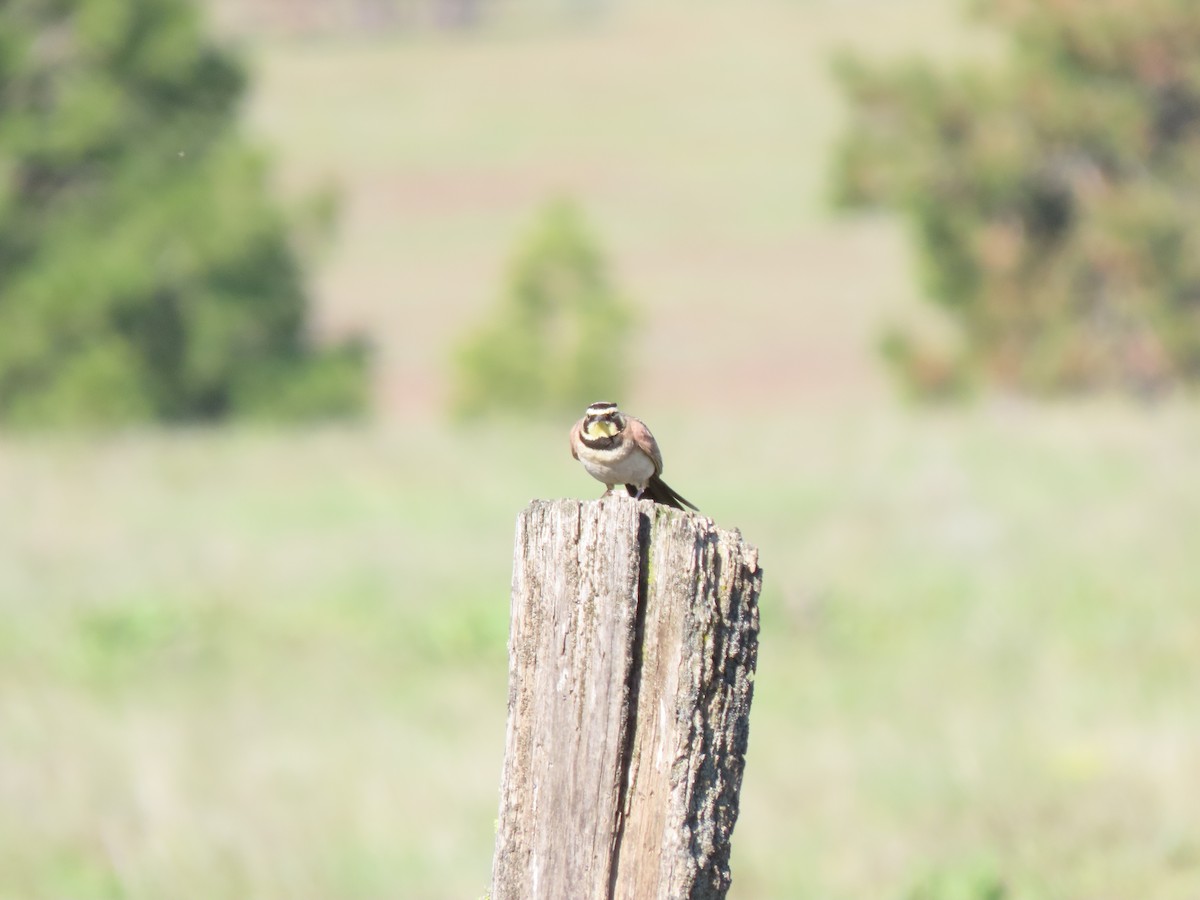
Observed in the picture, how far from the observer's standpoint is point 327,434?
1780cm

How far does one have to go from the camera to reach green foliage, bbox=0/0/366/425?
22078 millimetres

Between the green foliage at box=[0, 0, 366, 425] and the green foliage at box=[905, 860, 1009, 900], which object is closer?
the green foliage at box=[905, 860, 1009, 900]

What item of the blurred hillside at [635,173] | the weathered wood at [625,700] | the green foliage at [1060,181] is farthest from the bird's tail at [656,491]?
the blurred hillside at [635,173]

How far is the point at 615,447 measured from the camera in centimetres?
389

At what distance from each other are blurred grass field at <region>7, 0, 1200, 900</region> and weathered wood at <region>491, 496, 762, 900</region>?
2815mm

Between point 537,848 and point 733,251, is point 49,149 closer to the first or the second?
point 537,848

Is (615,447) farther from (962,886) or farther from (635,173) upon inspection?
(635,173)

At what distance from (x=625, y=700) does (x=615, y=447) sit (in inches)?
32.6

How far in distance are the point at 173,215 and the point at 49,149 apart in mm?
1944

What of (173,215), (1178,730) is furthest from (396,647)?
(173,215)

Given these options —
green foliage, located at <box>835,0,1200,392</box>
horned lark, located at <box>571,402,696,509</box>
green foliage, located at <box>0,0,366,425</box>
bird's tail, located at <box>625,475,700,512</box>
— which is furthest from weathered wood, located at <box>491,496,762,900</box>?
green foliage, located at <box>0,0,366,425</box>

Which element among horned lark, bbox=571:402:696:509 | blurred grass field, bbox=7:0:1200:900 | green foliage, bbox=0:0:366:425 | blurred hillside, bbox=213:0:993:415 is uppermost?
blurred hillside, bbox=213:0:993:415

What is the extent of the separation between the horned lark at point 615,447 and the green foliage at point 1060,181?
17.5 meters

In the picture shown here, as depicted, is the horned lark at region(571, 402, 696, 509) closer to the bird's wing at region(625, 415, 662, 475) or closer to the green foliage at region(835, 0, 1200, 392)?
the bird's wing at region(625, 415, 662, 475)
